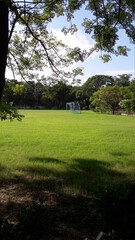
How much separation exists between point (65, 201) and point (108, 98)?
1349 inches

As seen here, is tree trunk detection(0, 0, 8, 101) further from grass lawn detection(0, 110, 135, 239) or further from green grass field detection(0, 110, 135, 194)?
green grass field detection(0, 110, 135, 194)

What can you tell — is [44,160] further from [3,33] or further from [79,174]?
[3,33]

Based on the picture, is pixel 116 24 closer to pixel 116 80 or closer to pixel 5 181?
pixel 5 181

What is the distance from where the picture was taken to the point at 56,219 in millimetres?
3973

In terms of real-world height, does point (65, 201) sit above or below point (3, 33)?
below

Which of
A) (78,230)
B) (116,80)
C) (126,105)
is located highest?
(116,80)

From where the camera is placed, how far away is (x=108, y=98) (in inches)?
1494

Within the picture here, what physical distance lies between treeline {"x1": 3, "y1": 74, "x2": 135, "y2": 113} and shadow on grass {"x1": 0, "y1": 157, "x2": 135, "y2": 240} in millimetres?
2153

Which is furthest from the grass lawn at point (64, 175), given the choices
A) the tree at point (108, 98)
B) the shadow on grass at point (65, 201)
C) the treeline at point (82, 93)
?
the tree at point (108, 98)

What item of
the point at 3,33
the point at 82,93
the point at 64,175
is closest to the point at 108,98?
the point at 82,93

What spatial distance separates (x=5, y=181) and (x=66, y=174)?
162cm

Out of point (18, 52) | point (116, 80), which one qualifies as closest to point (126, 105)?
point (116, 80)

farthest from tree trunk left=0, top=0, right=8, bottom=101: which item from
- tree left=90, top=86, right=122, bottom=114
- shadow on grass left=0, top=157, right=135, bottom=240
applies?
tree left=90, top=86, right=122, bottom=114

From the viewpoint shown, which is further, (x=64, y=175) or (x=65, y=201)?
(x=64, y=175)
